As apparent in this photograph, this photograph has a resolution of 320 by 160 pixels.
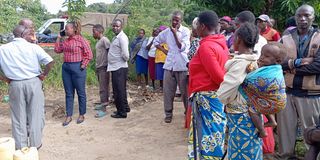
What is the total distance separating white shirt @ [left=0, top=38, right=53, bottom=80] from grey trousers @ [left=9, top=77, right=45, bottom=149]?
0.32ft

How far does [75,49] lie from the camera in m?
6.07

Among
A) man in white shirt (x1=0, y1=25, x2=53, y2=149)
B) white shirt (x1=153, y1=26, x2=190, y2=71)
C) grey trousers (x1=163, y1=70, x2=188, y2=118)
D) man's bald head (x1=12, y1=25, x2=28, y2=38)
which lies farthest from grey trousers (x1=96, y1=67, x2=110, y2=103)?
man's bald head (x1=12, y1=25, x2=28, y2=38)

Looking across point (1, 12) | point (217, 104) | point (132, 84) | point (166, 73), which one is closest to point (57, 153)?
point (166, 73)

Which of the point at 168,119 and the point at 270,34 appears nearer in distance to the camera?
the point at 270,34

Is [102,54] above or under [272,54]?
under

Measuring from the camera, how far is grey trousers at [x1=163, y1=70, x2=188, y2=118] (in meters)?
5.99

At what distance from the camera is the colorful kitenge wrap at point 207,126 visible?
3588 mm

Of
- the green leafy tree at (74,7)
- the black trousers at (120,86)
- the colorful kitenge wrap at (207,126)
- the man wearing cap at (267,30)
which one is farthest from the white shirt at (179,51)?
the green leafy tree at (74,7)

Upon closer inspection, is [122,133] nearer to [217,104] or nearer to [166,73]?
[166,73]

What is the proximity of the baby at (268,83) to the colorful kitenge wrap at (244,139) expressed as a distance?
0.16 m

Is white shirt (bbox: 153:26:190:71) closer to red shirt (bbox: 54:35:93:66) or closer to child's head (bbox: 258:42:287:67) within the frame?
red shirt (bbox: 54:35:93:66)

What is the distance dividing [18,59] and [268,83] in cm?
313

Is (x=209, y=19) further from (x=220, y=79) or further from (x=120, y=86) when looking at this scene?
(x=120, y=86)

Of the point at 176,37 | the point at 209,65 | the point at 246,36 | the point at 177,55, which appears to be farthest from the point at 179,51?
the point at 246,36
